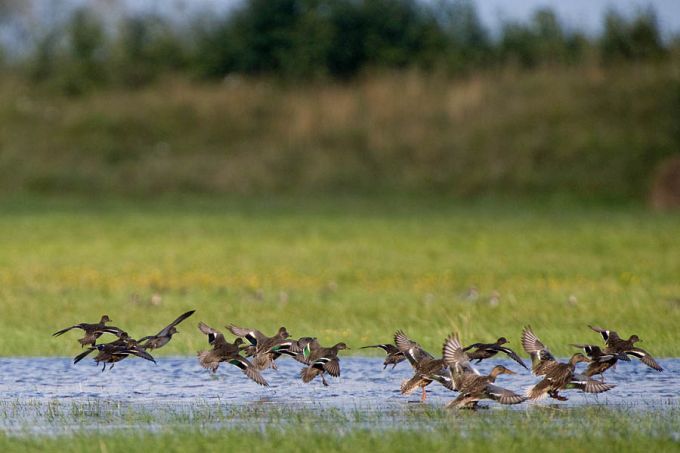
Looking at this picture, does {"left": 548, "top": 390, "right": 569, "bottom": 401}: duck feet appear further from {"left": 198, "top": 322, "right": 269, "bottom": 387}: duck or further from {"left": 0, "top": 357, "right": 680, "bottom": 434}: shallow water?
{"left": 198, "top": 322, "right": 269, "bottom": 387}: duck

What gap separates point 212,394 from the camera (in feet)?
30.6

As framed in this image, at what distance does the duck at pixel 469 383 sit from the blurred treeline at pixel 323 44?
108 ft

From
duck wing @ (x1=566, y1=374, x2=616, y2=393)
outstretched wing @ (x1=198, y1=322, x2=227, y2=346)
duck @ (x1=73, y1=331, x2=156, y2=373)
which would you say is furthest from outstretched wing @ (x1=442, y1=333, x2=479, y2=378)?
duck @ (x1=73, y1=331, x2=156, y2=373)

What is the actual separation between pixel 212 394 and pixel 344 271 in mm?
9186

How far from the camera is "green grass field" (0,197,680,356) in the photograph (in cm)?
1318

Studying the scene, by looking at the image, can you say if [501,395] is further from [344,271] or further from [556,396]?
[344,271]

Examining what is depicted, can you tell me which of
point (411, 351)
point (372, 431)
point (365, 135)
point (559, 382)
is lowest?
point (372, 431)

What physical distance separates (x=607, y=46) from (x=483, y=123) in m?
7.11

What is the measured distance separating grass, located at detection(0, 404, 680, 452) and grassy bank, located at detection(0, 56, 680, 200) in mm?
25356

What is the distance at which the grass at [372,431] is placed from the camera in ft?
24.0

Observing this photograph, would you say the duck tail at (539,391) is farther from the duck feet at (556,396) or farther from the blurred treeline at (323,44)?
the blurred treeline at (323,44)

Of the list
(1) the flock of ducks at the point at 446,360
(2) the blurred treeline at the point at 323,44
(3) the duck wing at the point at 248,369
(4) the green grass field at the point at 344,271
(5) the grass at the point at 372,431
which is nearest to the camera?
(5) the grass at the point at 372,431

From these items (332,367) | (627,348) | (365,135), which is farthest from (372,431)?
(365,135)

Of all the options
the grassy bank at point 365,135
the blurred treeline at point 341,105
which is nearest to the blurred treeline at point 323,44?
the blurred treeline at point 341,105
